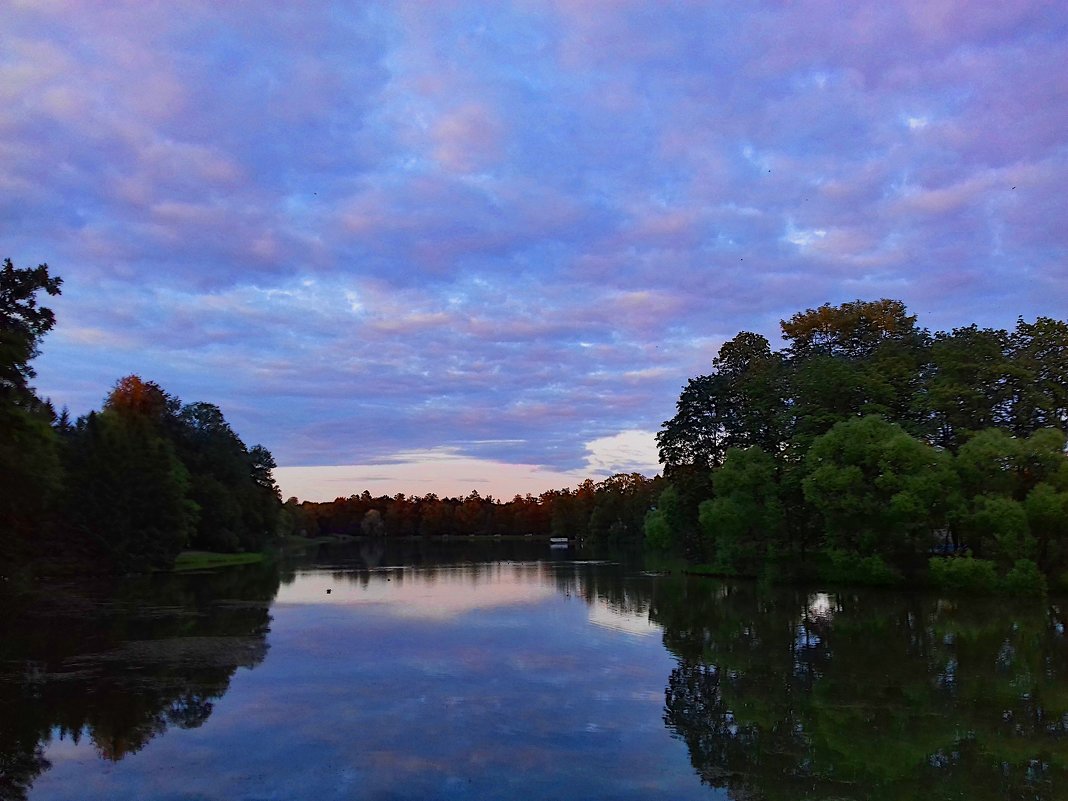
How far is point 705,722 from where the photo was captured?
627 inches

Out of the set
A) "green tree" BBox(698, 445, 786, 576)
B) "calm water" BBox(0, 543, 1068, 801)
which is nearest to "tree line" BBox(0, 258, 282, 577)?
"calm water" BBox(0, 543, 1068, 801)

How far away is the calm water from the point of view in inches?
491

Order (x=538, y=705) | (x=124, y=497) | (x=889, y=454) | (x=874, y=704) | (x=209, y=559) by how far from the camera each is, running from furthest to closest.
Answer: (x=209, y=559) → (x=124, y=497) → (x=889, y=454) → (x=538, y=705) → (x=874, y=704)

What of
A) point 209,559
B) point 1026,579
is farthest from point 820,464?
point 209,559

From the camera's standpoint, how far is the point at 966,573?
40.0m

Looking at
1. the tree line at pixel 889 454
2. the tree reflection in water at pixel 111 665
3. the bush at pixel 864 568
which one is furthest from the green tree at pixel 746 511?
the tree reflection in water at pixel 111 665

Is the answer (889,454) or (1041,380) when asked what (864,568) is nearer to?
(889,454)

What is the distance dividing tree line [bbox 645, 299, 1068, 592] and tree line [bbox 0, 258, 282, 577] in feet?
129

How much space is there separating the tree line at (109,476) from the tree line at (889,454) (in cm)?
3935

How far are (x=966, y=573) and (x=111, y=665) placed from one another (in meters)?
37.9

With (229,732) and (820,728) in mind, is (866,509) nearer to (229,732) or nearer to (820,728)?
(820,728)

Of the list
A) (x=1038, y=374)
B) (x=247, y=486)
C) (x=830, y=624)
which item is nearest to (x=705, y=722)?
(x=830, y=624)

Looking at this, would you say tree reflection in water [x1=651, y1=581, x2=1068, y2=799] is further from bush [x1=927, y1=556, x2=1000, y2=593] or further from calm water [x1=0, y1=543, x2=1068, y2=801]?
bush [x1=927, y1=556, x2=1000, y2=593]

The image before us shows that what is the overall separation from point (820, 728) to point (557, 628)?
15722 millimetres
